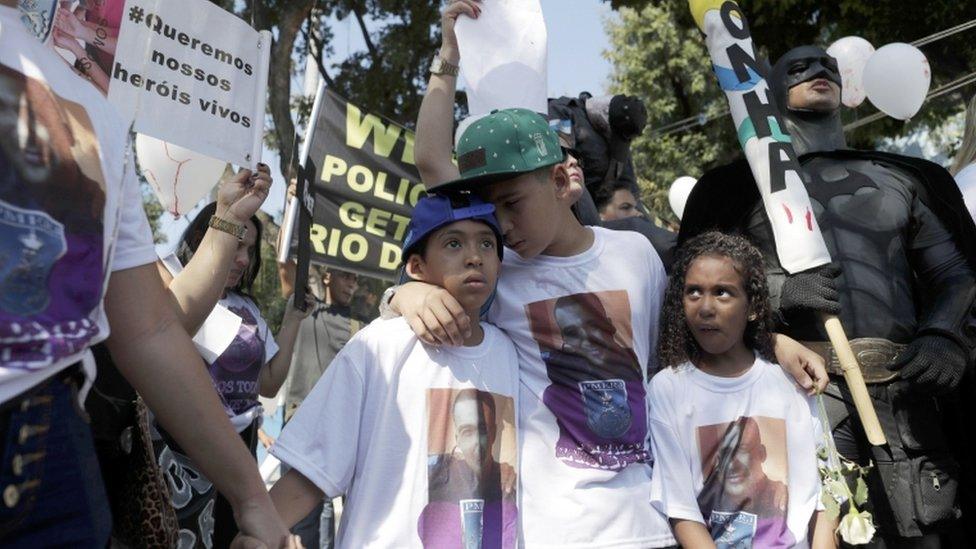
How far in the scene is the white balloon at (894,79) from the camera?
23.6ft

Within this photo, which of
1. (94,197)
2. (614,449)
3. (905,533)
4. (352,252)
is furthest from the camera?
(352,252)

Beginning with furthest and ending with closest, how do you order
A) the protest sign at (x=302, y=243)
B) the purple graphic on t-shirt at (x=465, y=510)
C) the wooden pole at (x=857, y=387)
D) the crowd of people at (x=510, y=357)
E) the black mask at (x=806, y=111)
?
the protest sign at (x=302, y=243)
the black mask at (x=806, y=111)
the wooden pole at (x=857, y=387)
the purple graphic on t-shirt at (x=465, y=510)
the crowd of people at (x=510, y=357)

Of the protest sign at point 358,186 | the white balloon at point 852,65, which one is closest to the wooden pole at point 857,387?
the white balloon at point 852,65

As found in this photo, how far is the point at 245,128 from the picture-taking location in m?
3.33

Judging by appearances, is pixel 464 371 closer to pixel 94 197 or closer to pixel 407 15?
pixel 94 197

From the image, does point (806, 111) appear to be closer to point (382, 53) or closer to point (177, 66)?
point (177, 66)

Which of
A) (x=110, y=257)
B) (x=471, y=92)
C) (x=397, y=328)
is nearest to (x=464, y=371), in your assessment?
(x=397, y=328)

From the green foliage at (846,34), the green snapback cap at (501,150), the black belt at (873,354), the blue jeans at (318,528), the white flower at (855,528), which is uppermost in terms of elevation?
the green foliage at (846,34)

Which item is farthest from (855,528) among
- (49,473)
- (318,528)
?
(318,528)

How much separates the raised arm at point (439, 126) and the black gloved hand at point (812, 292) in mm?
1220

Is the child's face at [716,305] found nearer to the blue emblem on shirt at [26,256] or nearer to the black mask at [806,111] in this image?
the black mask at [806,111]

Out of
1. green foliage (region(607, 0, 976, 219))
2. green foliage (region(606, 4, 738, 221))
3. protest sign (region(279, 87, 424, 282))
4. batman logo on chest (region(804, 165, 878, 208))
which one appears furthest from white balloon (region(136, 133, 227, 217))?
green foliage (region(606, 4, 738, 221))

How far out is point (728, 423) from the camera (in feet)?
11.0

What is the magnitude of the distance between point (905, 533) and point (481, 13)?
6.96 feet
